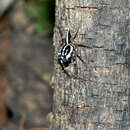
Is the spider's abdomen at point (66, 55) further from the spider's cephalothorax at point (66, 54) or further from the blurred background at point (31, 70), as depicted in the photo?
the blurred background at point (31, 70)

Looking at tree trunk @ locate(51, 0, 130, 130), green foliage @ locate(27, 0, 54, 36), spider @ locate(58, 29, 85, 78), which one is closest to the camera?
tree trunk @ locate(51, 0, 130, 130)

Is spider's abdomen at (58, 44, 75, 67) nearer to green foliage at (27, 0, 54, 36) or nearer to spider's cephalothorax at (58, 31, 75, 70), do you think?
spider's cephalothorax at (58, 31, 75, 70)

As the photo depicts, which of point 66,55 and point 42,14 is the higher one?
point 42,14

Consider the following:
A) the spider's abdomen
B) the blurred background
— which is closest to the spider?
the spider's abdomen

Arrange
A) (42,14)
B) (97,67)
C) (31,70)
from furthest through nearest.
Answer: (31,70) → (42,14) → (97,67)

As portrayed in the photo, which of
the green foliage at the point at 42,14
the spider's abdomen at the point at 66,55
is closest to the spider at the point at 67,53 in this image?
the spider's abdomen at the point at 66,55

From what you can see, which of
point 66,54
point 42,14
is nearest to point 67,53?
point 66,54

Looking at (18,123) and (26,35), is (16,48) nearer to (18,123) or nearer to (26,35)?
(26,35)

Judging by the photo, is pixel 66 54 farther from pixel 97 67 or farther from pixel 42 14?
pixel 42 14
